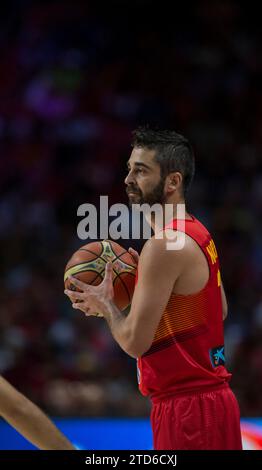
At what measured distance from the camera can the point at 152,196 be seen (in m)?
3.73

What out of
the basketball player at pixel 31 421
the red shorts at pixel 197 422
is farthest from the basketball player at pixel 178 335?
the basketball player at pixel 31 421

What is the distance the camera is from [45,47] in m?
10.6

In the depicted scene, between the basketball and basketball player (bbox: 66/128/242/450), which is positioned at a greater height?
the basketball

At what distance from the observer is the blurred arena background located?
7578mm

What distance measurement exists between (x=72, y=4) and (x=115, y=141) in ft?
7.39

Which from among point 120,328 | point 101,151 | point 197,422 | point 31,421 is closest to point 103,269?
point 120,328

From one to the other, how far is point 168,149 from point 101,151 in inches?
235

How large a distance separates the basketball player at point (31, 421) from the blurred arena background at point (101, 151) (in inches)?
166

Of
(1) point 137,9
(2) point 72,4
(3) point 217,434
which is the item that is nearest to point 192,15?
(1) point 137,9

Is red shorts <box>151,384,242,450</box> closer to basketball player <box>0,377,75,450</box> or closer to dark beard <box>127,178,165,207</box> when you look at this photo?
dark beard <box>127,178,165,207</box>

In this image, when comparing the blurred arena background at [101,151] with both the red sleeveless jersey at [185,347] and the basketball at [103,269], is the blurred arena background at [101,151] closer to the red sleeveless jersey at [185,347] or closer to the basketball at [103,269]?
the basketball at [103,269]

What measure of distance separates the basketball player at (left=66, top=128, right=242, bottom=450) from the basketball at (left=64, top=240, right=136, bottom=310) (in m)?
0.11

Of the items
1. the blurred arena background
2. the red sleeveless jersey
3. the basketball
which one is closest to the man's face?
the red sleeveless jersey

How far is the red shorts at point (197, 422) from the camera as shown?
354 cm
